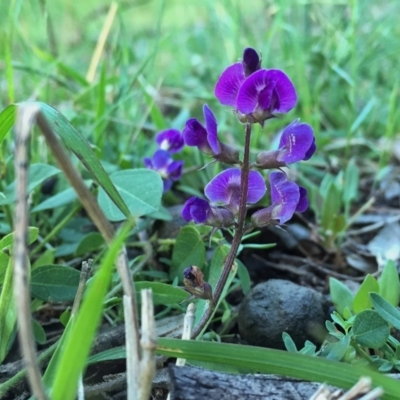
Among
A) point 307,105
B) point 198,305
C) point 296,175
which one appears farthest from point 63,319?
point 307,105

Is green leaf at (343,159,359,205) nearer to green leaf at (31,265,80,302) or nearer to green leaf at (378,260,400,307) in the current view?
green leaf at (378,260,400,307)

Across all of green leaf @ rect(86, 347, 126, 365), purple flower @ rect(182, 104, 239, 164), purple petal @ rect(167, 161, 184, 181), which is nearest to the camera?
green leaf @ rect(86, 347, 126, 365)

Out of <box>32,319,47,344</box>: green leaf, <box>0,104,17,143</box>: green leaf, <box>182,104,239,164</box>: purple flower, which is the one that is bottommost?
<box>32,319,47,344</box>: green leaf

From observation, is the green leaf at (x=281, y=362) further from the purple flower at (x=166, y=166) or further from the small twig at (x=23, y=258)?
the purple flower at (x=166, y=166)

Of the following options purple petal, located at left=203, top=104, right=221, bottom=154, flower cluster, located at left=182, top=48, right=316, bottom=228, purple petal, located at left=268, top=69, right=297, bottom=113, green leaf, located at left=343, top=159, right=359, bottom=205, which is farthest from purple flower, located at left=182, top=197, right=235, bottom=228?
green leaf, located at left=343, top=159, right=359, bottom=205

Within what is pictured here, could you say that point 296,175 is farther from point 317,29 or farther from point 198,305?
point 317,29

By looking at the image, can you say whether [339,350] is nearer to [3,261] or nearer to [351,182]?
[3,261]

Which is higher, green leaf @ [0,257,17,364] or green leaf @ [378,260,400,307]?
green leaf @ [0,257,17,364]

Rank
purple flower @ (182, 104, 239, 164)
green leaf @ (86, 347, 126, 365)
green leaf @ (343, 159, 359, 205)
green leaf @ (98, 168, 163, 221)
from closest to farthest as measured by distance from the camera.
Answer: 1. green leaf @ (86, 347, 126, 365)
2. purple flower @ (182, 104, 239, 164)
3. green leaf @ (98, 168, 163, 221)
4. green leaf @ (343, 159, 359, 205)
